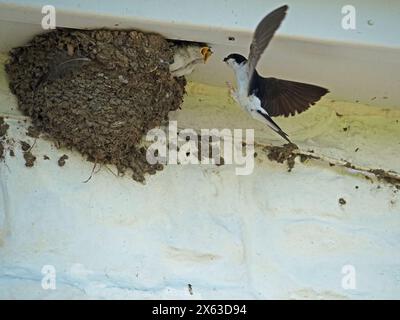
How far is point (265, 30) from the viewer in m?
3.56

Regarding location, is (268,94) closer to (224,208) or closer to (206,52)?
(206,52)

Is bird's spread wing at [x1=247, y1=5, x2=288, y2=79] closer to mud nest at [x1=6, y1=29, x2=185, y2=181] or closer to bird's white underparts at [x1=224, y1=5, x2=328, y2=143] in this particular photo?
bird's white underparts at [x1=224, y1=5, x2=328, y2=143]

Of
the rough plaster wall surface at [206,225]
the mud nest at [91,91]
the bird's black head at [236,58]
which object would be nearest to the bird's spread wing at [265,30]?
the bird's black head at [236,58]

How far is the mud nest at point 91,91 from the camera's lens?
12.8 feet

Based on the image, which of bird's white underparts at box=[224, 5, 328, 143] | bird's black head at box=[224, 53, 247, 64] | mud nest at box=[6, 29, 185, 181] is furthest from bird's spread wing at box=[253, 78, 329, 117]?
mud nest at box=[6, 29, 185, 181]

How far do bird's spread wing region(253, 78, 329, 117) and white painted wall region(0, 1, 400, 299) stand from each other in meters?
0.04

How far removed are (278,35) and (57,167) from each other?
0.88 meters

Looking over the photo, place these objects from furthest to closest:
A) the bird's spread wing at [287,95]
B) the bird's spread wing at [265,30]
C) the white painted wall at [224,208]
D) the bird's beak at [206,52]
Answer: the bird's spread wing at [287,95]
the bird's beak at [206,52]
the white painted wall at [224,208]
the bird's spread wing at [265,30]

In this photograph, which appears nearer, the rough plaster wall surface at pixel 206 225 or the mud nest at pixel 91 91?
the rough plaster wall surface at pixel 206 225

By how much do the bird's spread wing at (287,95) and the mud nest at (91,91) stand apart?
0.36 m

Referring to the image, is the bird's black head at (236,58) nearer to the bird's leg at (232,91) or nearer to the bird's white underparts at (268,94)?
the bird's white underparts at (268,94)

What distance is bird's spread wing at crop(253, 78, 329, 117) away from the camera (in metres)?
4.05

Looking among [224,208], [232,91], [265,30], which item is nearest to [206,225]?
[224,208]

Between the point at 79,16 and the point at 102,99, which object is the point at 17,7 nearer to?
the point at 79,16
